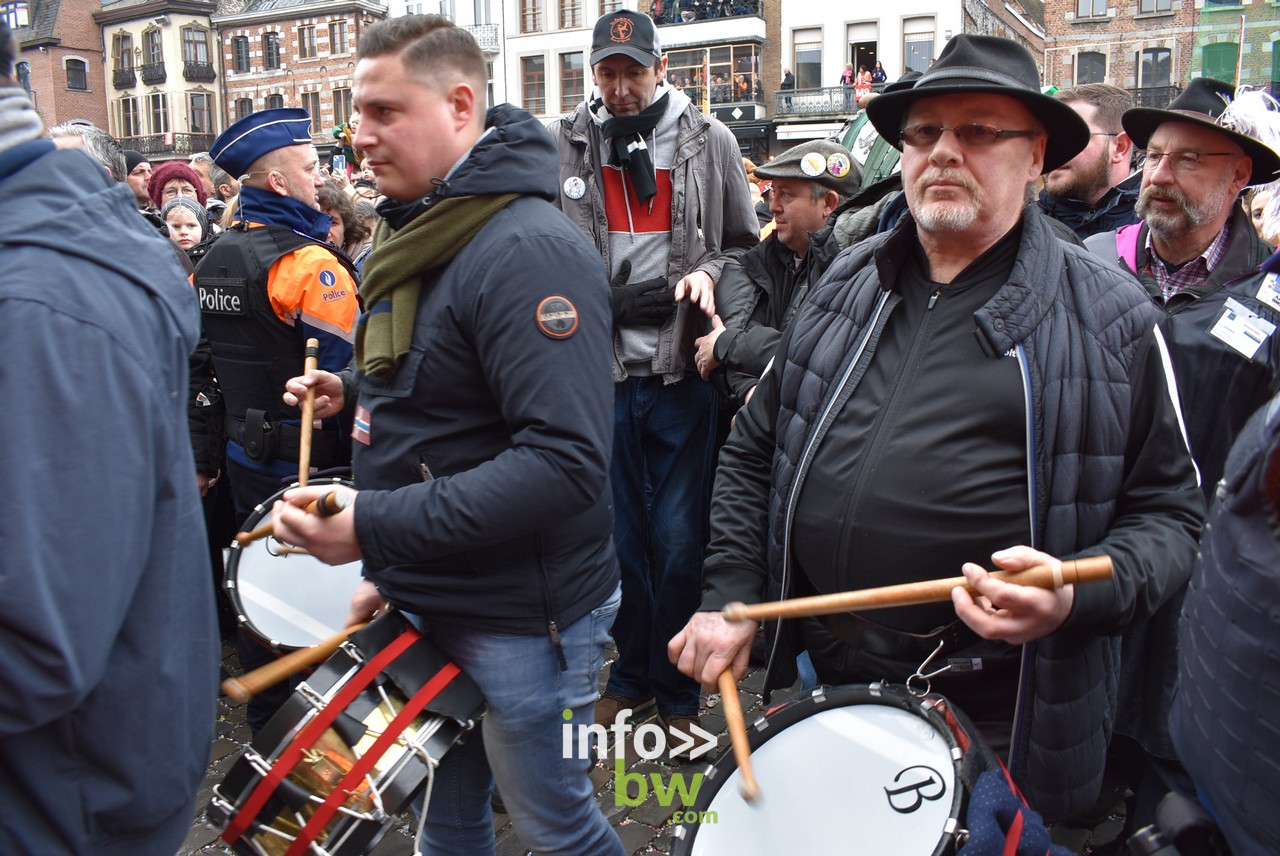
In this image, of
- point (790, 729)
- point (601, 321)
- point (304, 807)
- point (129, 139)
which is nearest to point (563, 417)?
point (601, 321)

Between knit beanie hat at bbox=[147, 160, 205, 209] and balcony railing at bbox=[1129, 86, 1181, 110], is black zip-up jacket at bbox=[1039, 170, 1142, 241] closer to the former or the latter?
knit beanie hat at bbox=[147, 160, 205, 209]

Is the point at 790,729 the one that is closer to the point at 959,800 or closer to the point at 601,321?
the point at 959,800

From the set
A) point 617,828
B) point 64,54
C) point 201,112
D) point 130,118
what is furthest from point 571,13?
point 617,828

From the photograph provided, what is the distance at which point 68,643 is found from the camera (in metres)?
1.38

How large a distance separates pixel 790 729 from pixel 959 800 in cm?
38

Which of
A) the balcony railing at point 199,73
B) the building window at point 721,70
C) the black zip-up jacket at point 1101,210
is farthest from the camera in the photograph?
the balcony railing at point 199,73

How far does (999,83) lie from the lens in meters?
2.23

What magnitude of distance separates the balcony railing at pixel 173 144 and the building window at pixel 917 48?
1275 inches

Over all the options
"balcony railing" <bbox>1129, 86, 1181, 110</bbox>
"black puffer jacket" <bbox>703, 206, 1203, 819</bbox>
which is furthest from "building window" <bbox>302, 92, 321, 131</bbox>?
"black puffer jacket" <bbox>703, 206, 1203, 819</bbox>

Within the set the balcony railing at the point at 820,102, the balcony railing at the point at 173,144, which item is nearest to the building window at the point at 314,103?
the balcony railing at the point at 173,144

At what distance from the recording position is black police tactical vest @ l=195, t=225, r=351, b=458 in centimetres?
371

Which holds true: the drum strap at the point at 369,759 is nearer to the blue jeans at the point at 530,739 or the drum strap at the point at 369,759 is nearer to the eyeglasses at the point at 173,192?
the blue jeans at the point at 530,739

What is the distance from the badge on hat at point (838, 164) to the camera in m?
4.34

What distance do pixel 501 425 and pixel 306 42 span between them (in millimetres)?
51270
